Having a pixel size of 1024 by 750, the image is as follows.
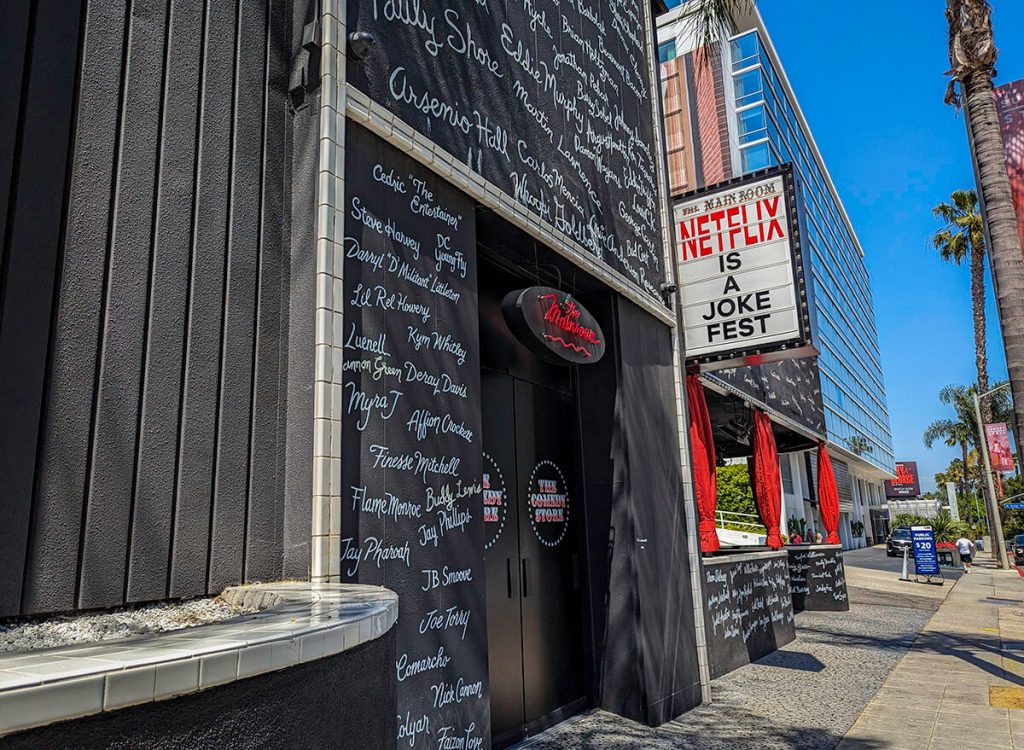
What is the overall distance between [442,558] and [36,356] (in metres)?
2.34

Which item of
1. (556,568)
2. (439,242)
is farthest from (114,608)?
(556,568)

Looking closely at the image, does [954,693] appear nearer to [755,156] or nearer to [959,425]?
[755,156]

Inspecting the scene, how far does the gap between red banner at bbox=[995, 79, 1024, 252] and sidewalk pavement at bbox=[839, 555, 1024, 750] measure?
511 cm

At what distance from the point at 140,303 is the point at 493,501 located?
360 centimetres

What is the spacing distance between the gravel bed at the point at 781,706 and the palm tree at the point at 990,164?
357 centimetres

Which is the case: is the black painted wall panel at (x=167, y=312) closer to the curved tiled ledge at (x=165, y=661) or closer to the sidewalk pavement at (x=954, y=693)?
the curved tiled ledge at (x=165, y=661)

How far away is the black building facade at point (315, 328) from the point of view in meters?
2.54

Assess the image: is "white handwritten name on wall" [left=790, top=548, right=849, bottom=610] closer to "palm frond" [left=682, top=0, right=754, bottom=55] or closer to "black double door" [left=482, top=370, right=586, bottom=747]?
"black double door" [left=482, top=370, right=586, bottom=747]

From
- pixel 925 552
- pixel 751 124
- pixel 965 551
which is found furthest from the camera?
pixel 751 124

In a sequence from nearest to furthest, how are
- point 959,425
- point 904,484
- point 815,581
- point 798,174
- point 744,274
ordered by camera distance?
1. point 744,274
2. point 815,581
3. point 798,174
4. point 959,425
5. point 904,484

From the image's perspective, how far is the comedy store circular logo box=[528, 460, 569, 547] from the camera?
6.38 meters

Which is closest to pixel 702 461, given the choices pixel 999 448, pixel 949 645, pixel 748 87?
pixel 949 645

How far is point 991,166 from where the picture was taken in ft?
25.0

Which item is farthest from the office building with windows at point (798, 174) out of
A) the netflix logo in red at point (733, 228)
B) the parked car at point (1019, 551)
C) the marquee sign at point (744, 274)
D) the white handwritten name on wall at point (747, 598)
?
the parked car at point (1019, 551)
